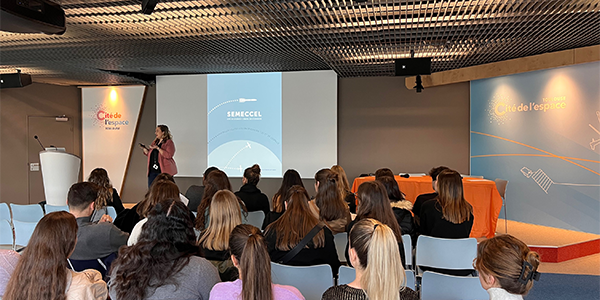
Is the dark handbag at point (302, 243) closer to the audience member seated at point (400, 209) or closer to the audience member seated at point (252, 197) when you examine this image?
the audience member seated at point (400, 209)

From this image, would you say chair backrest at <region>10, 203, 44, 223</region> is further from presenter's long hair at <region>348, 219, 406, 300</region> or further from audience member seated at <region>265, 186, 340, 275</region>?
presenter's long hair at <region>348, 219, 406, 300</region>

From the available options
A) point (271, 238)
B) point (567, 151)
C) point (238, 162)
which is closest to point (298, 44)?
point (238, 162)

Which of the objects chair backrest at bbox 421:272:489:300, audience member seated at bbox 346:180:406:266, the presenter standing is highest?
the presenter standing

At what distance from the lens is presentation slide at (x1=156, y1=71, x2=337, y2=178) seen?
332 inches

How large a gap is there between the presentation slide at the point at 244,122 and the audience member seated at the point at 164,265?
6565mm

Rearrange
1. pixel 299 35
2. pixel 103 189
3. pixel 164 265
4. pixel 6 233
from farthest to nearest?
1. pixel 299 35
2. pixel 6 233
3. pixel 103 189
4. pixel 164 265

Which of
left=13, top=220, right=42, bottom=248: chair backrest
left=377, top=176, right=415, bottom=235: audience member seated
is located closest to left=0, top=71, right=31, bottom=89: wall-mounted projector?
left=13, top=220, right=42, bottom=248: chair backrest

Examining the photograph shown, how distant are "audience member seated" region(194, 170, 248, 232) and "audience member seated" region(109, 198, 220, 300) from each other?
1.43m

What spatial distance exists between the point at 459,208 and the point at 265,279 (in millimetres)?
2403

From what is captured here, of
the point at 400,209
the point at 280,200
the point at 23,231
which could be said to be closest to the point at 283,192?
the point at 280,200

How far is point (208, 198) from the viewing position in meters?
3.81

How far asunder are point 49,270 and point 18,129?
8.92 m

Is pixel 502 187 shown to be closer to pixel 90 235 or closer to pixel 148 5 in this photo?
pixel 148 5

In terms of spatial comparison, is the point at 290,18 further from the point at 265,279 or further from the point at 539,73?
the point at 539,73
